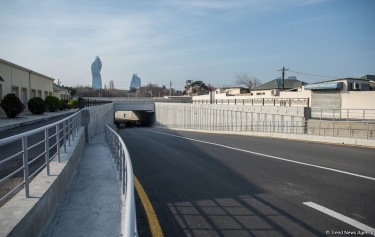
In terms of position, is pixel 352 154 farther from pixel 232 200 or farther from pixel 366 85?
pixel 366 85

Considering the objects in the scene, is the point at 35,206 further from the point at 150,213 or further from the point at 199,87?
the point at 199,87

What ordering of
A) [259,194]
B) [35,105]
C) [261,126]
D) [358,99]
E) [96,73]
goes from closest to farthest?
[259,194] < [358,99] < [261,126] < [35,105] < [96,73]

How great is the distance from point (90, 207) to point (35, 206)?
1.45 metres

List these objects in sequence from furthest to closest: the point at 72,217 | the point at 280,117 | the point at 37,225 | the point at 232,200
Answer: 1. the point at 280,117
2. the point at 232,200
3. the point at 72,217
4. the point at 37,225

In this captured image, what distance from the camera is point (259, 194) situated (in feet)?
21.9

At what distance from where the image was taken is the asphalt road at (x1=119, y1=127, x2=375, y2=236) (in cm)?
499

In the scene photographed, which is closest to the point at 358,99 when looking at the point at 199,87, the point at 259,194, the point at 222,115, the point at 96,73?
the point at 222,115

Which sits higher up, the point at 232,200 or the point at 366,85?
the point at 366,85

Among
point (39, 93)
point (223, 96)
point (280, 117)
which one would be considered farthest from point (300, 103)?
point (39, 93)

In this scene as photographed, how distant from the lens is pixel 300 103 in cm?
3294

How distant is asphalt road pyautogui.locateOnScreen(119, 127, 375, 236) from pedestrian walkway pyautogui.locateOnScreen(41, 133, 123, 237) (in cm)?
52

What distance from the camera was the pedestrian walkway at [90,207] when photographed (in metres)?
4.73

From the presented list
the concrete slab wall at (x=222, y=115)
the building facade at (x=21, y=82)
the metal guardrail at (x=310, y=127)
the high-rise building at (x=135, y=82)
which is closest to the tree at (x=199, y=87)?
the concrete slab wall at (x=222, y=115)

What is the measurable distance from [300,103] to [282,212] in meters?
29.6
